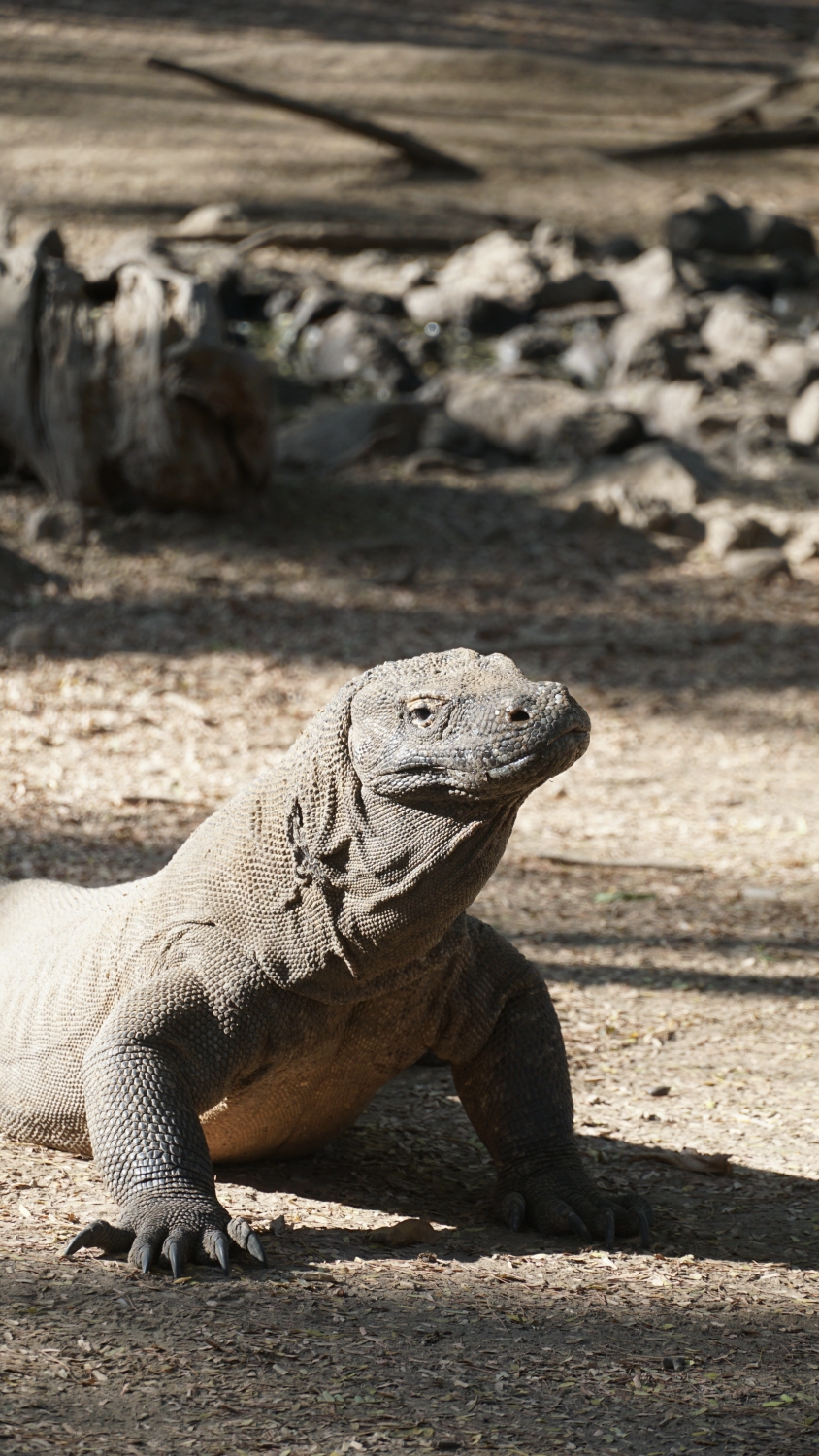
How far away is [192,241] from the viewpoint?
53.5 feet

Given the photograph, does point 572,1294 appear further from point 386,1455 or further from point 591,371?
point 591,371

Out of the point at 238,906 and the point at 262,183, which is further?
the point at 262,183

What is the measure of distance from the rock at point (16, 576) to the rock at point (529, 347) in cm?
583

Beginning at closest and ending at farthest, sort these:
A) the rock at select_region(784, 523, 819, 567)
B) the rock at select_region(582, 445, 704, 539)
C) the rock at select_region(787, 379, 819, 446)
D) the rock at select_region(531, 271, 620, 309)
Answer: the rock at select_region(784, 523, 819, 567)
the rock at select_region(582, 445, 704, 539)
the rock at select_region(787, 379, 819, 446)
the rock at select_region(531, 271, 620, 309)

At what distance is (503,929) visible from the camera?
5.40m

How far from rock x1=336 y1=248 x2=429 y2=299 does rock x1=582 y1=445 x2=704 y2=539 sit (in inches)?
179

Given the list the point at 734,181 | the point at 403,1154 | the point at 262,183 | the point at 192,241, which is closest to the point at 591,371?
the point at 192,241

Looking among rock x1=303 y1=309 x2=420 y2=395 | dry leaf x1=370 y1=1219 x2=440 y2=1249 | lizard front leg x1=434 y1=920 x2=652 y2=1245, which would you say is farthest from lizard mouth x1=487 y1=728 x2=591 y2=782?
rock x1=303 y1=309 x2=420 y2=395

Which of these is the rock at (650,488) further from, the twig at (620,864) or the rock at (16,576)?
the twig at (620,864)

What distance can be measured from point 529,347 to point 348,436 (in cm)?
308

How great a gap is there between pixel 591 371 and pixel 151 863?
9.15m

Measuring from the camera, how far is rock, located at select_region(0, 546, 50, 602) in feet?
29.9

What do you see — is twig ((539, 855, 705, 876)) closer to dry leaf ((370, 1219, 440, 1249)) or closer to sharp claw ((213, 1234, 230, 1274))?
dry leaf ((370, 1219, 440, 1249))

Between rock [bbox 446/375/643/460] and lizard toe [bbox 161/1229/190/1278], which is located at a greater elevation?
lizard toe [bbox 161/1229/190/1278]
